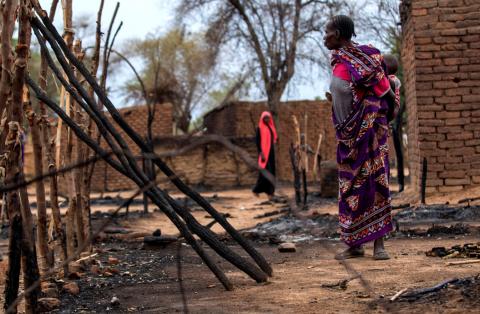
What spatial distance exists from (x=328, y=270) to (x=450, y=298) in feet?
4.81

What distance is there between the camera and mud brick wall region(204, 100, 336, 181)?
20.8 metres

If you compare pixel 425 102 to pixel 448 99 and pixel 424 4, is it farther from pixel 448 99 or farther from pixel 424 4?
pixel 424 4

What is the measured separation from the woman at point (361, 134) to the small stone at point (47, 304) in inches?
72.9

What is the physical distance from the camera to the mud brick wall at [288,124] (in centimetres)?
2081

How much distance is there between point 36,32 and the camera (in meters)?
Answer: 3.64

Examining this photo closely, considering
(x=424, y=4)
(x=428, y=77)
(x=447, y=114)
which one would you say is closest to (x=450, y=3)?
(x=424, y=4)

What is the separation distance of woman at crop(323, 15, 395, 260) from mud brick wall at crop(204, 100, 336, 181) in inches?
621

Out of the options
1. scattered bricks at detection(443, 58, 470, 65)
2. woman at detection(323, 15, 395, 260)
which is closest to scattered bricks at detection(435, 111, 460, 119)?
scattered bricks at detection(443, 58, 470, 65)

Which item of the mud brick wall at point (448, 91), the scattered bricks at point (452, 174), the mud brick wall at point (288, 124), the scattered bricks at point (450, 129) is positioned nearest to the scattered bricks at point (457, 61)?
the mud brick wall at point (448, 91)

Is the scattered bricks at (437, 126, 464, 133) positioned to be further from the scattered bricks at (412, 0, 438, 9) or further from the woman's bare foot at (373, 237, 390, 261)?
the woman's bare foot at (373, 237, 390, 261)

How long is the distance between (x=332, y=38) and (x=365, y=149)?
78 centimetres

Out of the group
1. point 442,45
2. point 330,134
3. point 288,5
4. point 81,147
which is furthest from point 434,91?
point 288,5

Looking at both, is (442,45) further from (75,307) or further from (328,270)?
(75,307)

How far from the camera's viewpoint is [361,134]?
457 centimetres
